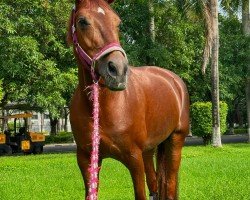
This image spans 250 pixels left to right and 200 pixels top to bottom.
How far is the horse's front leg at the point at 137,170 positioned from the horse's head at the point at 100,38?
782 millimetres

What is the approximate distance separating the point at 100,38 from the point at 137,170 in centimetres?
107

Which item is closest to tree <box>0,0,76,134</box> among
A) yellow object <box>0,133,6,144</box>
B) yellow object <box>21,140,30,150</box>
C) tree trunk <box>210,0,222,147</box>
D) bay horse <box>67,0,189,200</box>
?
yellow object <box>0,133,6,144</box>

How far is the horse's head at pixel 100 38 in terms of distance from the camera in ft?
10.3

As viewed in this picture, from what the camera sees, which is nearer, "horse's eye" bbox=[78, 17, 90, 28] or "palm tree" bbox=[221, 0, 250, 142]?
"horse's eye" bbox=[78, 17, 90, 28]

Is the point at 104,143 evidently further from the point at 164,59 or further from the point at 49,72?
→ the point at 164,59

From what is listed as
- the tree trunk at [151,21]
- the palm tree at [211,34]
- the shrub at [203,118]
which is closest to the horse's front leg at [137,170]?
the palm tree at [211,34]

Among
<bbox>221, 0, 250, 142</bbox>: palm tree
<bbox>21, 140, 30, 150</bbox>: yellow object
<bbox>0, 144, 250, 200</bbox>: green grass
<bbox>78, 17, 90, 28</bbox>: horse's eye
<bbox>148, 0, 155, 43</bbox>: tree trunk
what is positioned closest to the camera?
<bbox>78, 17, 90, 28</bbox>: horse's eye

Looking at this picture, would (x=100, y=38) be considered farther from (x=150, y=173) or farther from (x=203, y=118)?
(x=203, y=118)

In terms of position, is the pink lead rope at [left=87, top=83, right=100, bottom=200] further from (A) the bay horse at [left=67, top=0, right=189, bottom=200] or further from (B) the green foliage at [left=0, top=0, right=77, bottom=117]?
(B) the green foliage at [left=0, top=0, right=77, bottom=117]

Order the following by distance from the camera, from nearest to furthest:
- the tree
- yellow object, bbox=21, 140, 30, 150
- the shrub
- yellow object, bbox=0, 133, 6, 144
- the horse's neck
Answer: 1. the horse's neck
2. the tree
3. yellow object, bbox=0, 133, 6, 144
4. yellow object, bbox=21, 140, 30, 150
5. the shrub

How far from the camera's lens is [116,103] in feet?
12.5

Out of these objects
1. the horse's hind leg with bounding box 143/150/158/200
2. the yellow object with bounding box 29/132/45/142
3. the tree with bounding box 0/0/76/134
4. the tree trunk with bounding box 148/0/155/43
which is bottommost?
the yellow object with bounding box 29/132/45/142

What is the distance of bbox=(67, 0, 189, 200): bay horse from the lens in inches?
132

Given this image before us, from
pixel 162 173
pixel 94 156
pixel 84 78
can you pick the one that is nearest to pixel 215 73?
pixel 162 173
